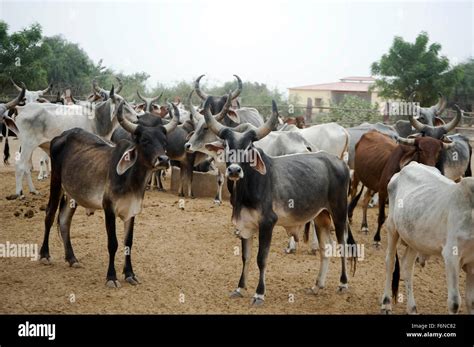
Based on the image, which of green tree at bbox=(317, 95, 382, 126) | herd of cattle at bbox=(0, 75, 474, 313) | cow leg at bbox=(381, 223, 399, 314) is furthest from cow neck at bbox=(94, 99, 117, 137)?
green tree at bbox=(317, 95, 382, 126)

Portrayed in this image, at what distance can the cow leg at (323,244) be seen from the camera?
27.8 feet

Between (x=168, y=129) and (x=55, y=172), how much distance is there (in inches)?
70.1

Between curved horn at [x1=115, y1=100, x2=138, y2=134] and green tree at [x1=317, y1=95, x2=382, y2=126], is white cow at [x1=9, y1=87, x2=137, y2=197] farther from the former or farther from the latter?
green tree at [x1=317, y1=95, x2=382, y2=126]

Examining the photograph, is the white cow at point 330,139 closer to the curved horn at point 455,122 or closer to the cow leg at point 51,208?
the curved horn at point 455,122

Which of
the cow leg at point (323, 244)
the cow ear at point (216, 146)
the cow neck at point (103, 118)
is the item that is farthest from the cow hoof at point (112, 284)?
the cow neck at point (103, 118)

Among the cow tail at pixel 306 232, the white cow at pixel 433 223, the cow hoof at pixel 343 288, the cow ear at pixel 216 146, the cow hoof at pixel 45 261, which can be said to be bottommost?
the cow hoof at pixel 343 288

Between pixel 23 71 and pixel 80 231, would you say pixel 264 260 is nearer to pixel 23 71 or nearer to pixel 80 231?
pixel 80 231

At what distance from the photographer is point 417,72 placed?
2664 cm

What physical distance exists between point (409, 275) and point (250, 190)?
2.06 m

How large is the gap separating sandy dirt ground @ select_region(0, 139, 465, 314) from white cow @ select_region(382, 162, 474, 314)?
2.81 ft

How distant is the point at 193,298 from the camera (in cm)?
795

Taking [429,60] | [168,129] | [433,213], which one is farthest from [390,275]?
[429,60]

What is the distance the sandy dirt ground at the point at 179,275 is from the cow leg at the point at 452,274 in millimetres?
1354

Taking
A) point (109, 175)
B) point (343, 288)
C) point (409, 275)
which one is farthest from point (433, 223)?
point (109, 175)
